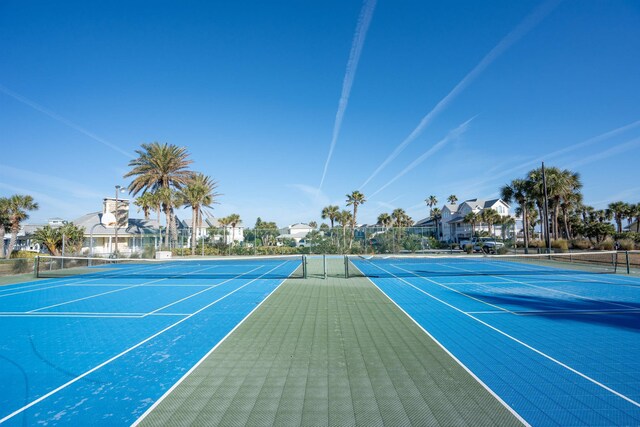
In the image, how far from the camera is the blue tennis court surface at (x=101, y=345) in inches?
185

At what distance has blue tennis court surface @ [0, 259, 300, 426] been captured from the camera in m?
4.69

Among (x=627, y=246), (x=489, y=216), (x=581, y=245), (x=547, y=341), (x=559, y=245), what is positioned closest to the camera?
(x=547, y=341)

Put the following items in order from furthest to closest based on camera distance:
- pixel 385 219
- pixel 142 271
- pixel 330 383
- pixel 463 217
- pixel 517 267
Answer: pixel 385 219
pixel 463 217
pixel 517 267
pixel 142 271
pixel 330 383

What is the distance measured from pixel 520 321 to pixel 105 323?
1099cm

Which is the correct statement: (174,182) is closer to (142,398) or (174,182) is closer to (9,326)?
(9,326)

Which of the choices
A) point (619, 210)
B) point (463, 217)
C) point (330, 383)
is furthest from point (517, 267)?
point (619, 210)

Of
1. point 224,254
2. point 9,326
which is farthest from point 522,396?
point 224,254

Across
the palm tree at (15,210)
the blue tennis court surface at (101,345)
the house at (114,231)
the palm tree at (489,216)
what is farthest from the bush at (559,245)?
the palm tree at (15,210)

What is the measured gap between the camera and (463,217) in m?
62.2

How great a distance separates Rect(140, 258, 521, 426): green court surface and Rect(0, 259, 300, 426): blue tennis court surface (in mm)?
632

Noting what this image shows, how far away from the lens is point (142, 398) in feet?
15.9

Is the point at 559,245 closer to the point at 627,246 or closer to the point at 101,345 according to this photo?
the point at 627,246

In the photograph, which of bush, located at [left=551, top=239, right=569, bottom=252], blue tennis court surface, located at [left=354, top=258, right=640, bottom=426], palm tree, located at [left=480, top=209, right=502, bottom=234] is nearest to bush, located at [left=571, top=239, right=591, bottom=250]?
bush, located at [left=551, top=239, right=569, bottom=252]

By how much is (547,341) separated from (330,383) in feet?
16.5
